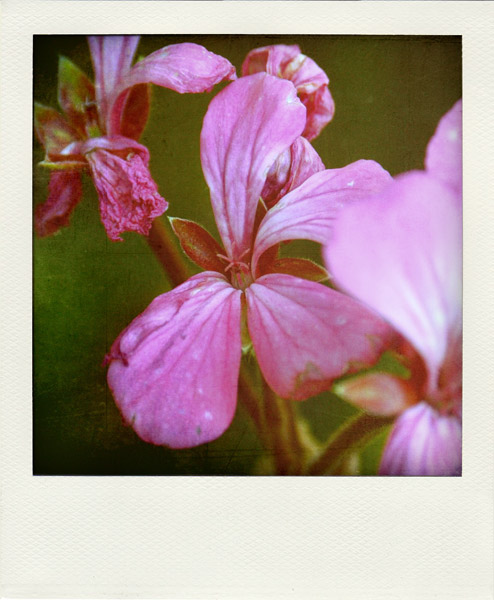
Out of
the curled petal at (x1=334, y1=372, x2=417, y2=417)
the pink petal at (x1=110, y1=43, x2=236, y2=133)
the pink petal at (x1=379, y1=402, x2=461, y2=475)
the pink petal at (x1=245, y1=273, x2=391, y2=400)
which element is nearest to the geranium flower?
the pink petal at (x1=110, y1=43, x2=236, y2=133)

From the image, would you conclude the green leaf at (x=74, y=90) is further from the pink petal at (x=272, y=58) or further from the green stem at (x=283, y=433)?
the green stem at (x=283, y=433)

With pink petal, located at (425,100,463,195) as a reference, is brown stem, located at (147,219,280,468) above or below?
below


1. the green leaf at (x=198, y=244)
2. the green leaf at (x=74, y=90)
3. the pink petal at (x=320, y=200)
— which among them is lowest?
the green leaf at (x=198, y=244)

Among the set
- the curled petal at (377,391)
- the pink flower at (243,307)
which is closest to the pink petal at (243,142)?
the pink flower at (243,307)

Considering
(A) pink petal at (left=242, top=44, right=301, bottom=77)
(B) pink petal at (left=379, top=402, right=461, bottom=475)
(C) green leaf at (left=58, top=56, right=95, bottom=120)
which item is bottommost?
(B) pink petal at (left=379, top=402, right=461, bottom=475)

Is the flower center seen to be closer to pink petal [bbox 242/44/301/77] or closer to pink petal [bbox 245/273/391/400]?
pink petal [bbox 245/273/391/400]

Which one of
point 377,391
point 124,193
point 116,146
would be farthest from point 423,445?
point 116,146

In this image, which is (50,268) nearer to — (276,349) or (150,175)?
(150,175)
